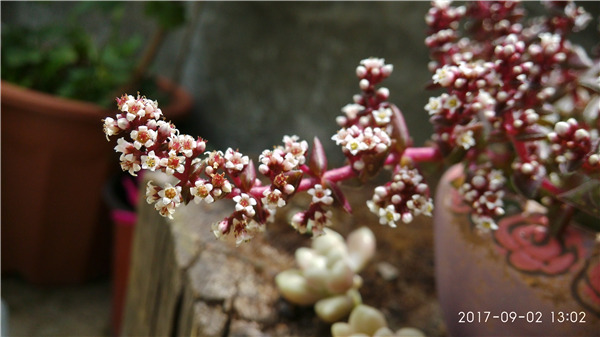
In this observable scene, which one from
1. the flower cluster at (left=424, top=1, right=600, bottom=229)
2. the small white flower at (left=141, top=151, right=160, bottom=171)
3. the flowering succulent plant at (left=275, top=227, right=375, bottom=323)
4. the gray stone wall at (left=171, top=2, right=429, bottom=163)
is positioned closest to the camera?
the small white flower at (left=141, top=151, right=160, bottom=171)

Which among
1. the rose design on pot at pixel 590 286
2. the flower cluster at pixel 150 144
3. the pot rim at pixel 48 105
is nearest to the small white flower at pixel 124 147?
the flower cluster at pixel 150 144

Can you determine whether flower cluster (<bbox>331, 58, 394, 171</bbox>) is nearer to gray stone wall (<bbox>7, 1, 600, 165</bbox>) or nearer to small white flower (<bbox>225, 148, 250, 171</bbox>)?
small white flower (<bbox>225, 148, 250, 171</bbox>)

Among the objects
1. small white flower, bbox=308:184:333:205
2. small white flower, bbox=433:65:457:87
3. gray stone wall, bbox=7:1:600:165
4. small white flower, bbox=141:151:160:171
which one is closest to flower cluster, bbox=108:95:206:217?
small white flower, bbox=141:151:160:171

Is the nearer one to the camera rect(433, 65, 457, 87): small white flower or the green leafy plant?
rect(433, 65, 457, 87): small white flower

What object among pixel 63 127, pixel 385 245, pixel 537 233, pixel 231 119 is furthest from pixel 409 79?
Answer: pixel 63 127

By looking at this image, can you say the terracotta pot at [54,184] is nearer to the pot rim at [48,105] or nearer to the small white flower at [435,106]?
the pot rim at [48,105]

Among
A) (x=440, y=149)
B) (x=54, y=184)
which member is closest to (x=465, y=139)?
(x=440, y=149)
